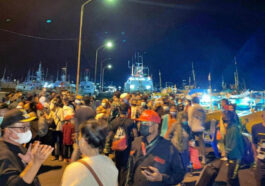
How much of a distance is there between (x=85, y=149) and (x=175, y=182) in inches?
52.9

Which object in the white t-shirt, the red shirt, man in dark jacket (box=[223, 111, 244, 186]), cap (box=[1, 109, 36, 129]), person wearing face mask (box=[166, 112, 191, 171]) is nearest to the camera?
the white t-shirt

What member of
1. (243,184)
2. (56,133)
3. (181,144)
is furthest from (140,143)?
(56,133)

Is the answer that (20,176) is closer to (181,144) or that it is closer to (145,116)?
(145,116)

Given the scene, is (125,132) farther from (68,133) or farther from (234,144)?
(68,133)

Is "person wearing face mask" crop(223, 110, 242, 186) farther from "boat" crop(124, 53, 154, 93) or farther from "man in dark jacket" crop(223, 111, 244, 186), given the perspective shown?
"boat" crop(124, 53, 154, 93)

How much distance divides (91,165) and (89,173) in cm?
8

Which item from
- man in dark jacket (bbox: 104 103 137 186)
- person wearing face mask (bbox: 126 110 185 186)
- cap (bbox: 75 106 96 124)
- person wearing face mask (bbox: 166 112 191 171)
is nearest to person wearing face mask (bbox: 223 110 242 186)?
person wearing face mask (bbox: 166 112 191 171)

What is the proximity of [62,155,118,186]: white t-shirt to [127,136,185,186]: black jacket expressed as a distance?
72 centimetres

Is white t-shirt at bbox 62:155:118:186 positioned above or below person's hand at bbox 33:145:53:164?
below

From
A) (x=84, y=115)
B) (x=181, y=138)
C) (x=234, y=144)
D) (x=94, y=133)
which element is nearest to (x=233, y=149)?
(x=234, y=144)

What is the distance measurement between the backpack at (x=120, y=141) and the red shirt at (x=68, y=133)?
2.79 m

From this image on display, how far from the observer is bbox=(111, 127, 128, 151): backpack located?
4.39 metres

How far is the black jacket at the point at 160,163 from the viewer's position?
2406 mm

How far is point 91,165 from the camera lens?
1768 millimetres
